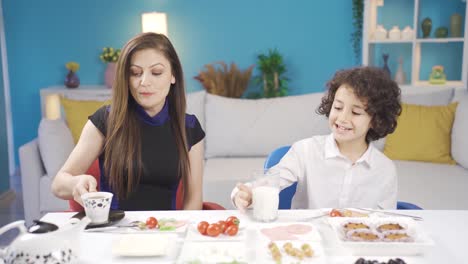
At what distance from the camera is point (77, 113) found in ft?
11.3

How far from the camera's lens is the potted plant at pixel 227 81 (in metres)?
4.68

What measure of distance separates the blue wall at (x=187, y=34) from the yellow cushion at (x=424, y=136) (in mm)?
1749

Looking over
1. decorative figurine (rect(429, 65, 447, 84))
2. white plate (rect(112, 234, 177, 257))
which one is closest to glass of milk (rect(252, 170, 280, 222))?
white plate (rect(112, 234, 177, 257))

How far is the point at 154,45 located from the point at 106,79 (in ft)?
10.5

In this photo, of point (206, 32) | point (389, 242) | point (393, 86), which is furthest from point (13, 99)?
point (389, 242)

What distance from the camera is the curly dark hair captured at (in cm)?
173

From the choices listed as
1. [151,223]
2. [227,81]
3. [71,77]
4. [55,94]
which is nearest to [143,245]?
[151,223]

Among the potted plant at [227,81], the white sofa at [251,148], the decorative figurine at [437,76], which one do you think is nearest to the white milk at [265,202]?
the white sofa at [251,148]

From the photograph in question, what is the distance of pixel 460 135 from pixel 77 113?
2.30 m

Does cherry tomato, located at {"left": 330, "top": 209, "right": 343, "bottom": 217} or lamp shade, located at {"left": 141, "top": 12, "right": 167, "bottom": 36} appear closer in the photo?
cherry tomato, located at {"left": 330, "top": 209, "right": 343, "bottom": 217}

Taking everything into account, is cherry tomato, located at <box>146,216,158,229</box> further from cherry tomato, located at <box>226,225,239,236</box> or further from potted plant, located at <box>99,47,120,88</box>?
potted plant, located at <box>99,47,120,88</box>

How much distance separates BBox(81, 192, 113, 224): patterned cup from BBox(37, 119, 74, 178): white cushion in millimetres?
1925

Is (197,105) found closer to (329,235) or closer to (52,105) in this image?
(52,105)

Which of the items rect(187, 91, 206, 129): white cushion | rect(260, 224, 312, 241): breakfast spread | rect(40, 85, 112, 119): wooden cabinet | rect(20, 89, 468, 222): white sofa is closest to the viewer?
rect(260, 224, 312, 241): breakfast spread
